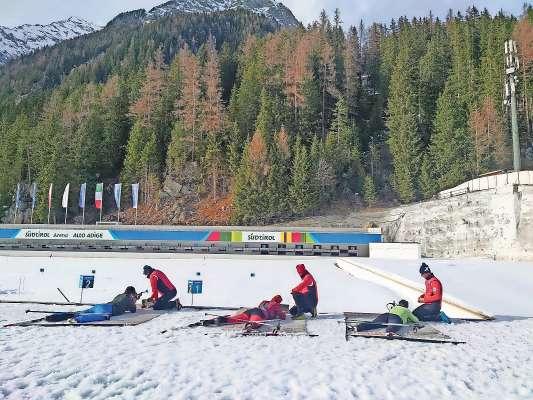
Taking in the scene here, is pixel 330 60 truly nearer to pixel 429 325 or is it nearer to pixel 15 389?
pixel 429 325

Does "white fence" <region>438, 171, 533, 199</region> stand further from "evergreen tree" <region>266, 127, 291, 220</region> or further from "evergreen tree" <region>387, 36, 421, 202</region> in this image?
"evergreen tree" <region>266, 127, 291, 220</region>

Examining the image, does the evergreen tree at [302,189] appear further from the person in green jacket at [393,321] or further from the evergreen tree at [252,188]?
the person in green jacket at [393,321]

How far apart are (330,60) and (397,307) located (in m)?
57.2

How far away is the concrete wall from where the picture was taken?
82.4 ft

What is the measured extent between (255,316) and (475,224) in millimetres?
25397

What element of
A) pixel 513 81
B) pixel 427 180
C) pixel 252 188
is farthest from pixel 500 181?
pixel 252 188

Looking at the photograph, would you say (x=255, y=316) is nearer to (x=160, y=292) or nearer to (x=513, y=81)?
(x=160, y=292)

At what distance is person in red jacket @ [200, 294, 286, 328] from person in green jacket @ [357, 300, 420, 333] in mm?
2154

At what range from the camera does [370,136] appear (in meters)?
57.2

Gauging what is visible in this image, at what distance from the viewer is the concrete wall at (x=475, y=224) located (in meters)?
25.1

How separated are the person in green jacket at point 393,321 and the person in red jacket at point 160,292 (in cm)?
536

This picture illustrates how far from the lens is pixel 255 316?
29.0ft

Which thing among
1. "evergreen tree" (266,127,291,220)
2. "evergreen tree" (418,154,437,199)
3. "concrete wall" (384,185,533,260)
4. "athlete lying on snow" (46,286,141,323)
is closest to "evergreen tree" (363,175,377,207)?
"evergreen tree" (418,154,437,199)

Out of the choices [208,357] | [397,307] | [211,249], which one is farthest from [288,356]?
[211,249]
